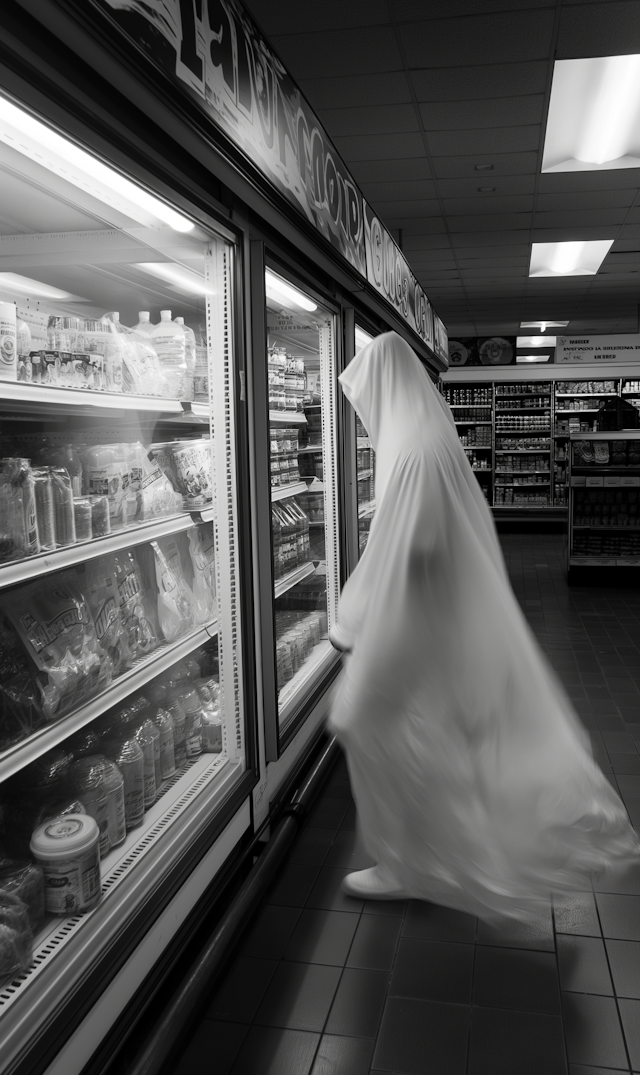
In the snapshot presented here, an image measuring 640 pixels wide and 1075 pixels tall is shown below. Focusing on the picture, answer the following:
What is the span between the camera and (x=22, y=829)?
2137 millimetres

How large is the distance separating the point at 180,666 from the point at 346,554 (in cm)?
134

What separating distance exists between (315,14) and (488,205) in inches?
137

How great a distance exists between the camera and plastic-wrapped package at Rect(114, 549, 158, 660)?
2573 mm

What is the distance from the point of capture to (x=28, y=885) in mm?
1902

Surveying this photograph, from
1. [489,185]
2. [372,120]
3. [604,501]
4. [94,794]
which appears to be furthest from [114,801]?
[604,501]

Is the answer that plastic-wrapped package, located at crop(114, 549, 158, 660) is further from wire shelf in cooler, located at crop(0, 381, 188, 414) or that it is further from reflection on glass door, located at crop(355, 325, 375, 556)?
reflection on glass door, located at crop(355, 325, 375, 556)

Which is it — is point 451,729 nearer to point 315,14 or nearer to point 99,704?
point 99,704

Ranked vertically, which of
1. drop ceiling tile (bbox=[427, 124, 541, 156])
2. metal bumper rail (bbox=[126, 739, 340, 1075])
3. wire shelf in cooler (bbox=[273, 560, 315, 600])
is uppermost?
drop ceiling tile (bbox=[427, 124, 541, 156])

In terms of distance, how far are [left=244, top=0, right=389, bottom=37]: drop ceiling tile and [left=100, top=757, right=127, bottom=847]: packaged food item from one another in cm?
342

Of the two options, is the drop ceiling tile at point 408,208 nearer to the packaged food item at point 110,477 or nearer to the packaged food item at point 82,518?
the packaged food item at point 110,477

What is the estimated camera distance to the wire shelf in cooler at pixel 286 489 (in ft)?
11.0

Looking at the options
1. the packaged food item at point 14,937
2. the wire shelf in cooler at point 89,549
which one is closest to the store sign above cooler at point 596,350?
the wire shelf in cooler at point 89,549

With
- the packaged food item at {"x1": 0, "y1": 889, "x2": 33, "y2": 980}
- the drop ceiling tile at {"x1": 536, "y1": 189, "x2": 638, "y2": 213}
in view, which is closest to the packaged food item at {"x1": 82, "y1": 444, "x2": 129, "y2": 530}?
the packaged food item at {"x1": 0, "y1": 889, "x2": 33, "y2": 980}

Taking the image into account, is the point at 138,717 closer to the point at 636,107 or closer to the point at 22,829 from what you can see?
the point at 22,829
